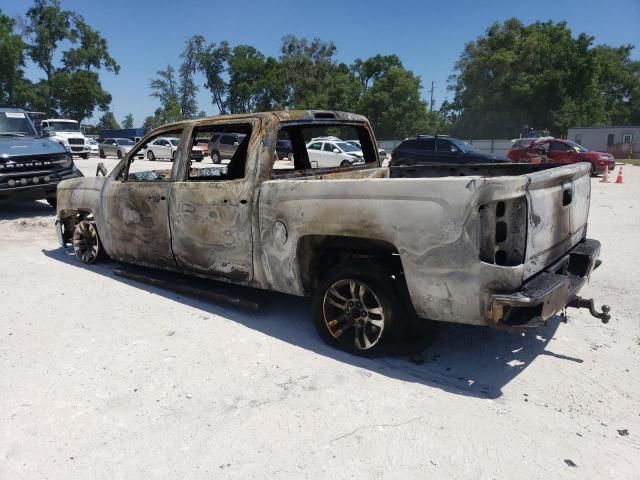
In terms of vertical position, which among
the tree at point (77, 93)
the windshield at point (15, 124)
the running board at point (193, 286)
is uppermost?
the tree at point (77, 93)

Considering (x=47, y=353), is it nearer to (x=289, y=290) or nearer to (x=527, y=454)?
(x=289, y=290)

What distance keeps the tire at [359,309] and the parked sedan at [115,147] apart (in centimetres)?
3384

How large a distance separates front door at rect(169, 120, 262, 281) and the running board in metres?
0.21

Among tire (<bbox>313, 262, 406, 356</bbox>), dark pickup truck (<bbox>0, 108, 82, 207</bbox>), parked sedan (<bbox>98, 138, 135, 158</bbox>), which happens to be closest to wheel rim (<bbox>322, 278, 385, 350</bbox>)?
tire (<bbox>313, 262, 406, 356</bbox>)

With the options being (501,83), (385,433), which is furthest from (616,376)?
(501,83)

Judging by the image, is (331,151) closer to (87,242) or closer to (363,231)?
(87,242)

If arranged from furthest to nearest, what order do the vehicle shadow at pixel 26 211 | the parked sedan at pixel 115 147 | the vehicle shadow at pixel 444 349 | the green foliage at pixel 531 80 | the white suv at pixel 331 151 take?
the green foliage at pixel 531 80, the parked sedan at pixel 115 147, the white suv at pixel 331 151, the vehicle shadow at pixel 26 211, the vehicle shadow at pixel 444 349

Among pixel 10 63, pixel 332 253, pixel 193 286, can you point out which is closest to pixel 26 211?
pixel 193 286

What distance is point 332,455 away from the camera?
2.52 meters

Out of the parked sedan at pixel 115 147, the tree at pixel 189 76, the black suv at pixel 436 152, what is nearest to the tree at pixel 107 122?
the tree at pixel 189 76

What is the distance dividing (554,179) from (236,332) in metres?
2.67

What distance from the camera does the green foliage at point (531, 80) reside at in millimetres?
53312

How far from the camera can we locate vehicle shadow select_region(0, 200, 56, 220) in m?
9.92

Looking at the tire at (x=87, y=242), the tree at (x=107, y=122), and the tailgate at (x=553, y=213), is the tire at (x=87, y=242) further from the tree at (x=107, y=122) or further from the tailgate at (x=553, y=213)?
→ the tree at (x=107, y=122)
